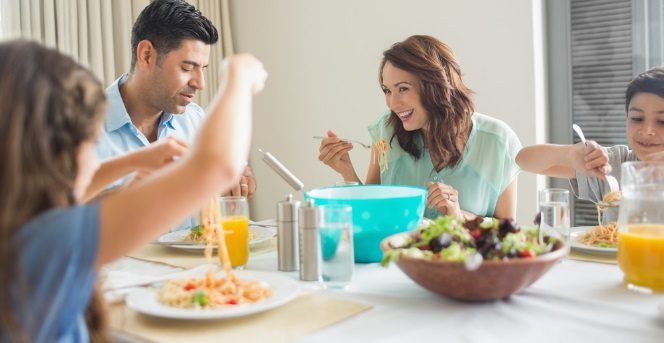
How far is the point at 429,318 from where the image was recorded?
1.05m

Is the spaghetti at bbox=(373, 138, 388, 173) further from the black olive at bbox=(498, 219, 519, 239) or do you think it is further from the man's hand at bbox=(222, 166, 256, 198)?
the black olive at bbox=(498, 219, 519, 239)

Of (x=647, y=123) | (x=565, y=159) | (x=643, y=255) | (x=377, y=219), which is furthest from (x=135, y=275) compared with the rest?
(x=647, y=123)

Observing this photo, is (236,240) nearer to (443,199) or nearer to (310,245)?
(310,245)

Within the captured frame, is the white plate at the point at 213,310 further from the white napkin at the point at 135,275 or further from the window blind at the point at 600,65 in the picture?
the window blind at the point at 600,65

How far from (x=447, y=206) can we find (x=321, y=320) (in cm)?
87

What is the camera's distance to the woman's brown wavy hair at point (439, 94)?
2.27 m

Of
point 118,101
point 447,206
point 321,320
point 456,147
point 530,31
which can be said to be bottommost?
point 321,320

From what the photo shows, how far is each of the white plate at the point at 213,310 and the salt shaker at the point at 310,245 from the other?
9 cm

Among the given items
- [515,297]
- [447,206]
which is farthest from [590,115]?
[515,297]

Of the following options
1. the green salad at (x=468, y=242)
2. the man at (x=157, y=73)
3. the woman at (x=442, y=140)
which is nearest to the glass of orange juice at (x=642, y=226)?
the green salad at (x=468, y=242)

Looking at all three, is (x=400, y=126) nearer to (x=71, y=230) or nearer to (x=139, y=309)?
(x=139, y=309)

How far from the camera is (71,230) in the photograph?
0.79m

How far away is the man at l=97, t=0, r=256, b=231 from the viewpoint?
2.29 metres

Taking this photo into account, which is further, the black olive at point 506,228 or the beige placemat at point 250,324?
the black olive at point 506,228
